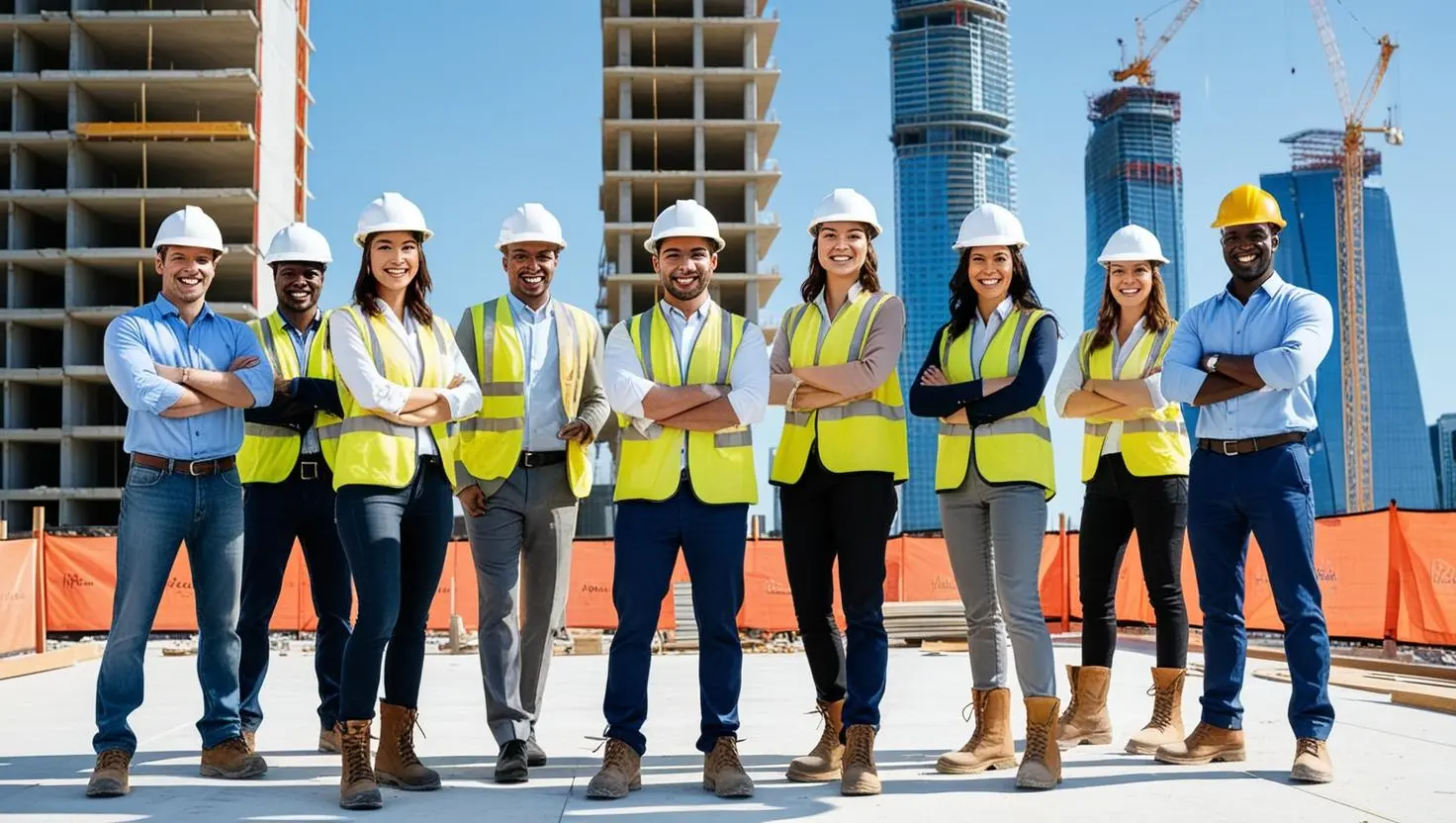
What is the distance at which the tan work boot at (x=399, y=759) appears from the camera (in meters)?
5.42

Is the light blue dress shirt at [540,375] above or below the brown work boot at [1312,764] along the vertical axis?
above

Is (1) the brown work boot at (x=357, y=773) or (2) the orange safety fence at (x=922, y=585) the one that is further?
(2) the orange safety fence at (x=922, y=585)

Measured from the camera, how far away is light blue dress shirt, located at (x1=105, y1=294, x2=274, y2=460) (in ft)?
17.6

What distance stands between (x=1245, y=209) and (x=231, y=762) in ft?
15.2

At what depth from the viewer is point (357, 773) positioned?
500cm

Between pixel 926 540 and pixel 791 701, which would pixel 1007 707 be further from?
pixel 926 540

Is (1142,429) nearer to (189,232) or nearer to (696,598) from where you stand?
(696,598)

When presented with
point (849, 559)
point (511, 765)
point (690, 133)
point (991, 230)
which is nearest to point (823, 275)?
point (991, 230)

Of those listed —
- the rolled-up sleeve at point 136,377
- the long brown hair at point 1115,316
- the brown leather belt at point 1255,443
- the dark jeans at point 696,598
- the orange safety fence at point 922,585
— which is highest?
the long brown hair at point 1115,316

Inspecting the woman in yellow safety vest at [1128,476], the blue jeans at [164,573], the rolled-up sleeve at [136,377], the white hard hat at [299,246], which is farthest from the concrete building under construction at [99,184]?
the woman in yellow safety vest at [1128,476]

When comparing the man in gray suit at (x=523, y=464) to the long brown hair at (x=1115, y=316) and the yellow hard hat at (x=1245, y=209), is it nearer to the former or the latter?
the long brown hair at (x=1115, y=316)

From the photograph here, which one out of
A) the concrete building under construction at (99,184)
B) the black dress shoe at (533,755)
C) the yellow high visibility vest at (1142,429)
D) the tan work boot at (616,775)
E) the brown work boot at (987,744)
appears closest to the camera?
the tan work boot at (616,775)

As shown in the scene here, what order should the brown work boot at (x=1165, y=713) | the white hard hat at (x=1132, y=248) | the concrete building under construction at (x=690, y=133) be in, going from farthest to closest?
the concrete building under construction at (x=690, y=133) → the white hard hat at (x=1132, y=248) → the brown work boot at (x=1165, y=713)

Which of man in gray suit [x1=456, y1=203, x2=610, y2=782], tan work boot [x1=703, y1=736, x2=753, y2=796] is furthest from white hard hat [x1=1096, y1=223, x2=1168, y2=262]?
tan work boot [x1=703, y1=736, x2=753, y2=796]
